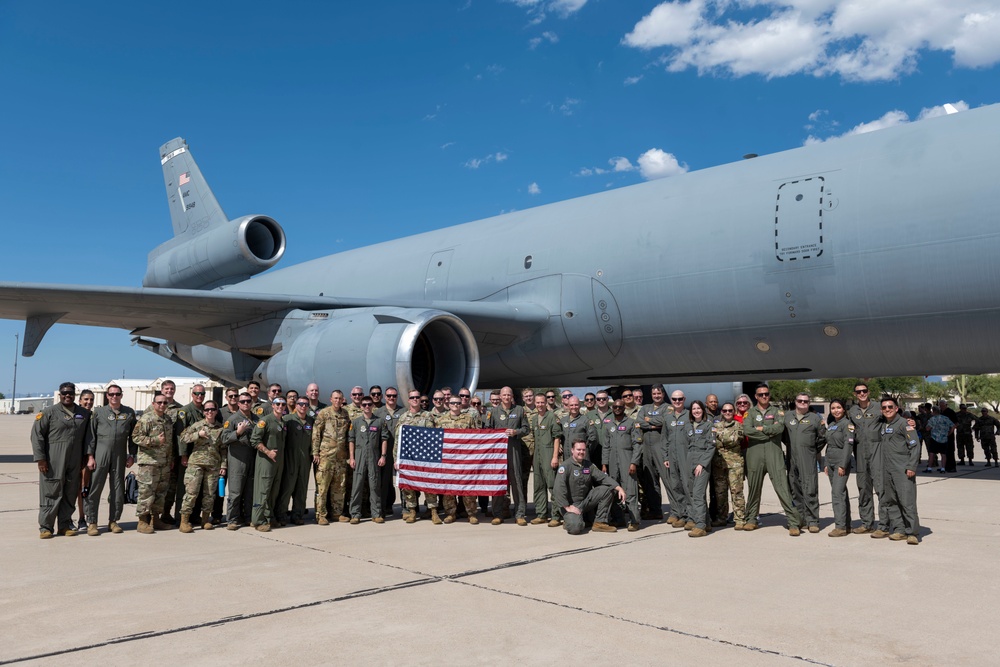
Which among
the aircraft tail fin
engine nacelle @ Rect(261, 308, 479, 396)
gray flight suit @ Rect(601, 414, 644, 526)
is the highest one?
the aircraft tail fin

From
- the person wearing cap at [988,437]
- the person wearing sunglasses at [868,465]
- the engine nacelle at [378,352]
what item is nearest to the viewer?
the person wearing sunglasses at [868,465]

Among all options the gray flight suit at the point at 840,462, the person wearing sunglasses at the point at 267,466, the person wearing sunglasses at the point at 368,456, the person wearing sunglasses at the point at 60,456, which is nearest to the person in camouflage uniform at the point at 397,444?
the person wearing sunglasses at the point at 368,456

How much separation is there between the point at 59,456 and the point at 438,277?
7.03 metres

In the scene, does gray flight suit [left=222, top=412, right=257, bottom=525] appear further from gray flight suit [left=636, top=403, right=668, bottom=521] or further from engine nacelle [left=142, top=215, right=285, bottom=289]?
engine nacelle [left=142, top=215, right=285, bottom=289]

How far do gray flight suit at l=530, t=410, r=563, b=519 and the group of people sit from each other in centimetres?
1

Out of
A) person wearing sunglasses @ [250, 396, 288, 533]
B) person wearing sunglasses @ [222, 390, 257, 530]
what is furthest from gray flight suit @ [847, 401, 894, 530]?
person wearing sunglasses @ [222, 390, 257, 530]

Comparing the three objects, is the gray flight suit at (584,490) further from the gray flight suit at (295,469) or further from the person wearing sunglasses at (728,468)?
the gray flight suit at (295,469)

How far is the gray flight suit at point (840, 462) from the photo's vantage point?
6492 millimetres

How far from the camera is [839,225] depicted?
8500 mm

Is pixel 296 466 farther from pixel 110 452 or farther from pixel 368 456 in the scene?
pixel 110 452

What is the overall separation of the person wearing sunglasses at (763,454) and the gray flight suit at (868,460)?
24.0 inches

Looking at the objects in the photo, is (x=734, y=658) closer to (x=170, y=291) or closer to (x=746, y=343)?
(x=746, y=343)

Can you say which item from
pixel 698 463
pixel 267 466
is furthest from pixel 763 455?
pixel 267 466

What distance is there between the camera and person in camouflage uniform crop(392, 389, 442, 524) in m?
7.50
